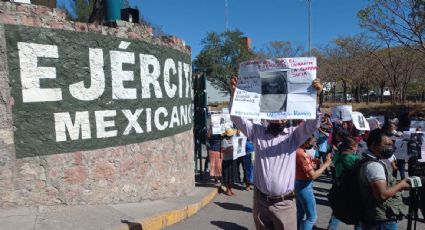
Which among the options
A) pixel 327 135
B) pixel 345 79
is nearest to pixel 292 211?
pixel 327 135

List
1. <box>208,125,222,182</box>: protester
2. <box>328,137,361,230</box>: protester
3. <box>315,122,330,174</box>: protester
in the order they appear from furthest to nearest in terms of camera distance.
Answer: <box>315,122,330,174</box>: protester → <box>208,125,222,182</box>: protester → <box>328,137,361,230</box>: protester

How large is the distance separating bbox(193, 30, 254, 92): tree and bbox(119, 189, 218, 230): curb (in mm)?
49493

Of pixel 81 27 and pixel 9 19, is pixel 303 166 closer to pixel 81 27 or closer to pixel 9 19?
pixel 81 27

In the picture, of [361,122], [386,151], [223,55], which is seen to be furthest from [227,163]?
[223,55]

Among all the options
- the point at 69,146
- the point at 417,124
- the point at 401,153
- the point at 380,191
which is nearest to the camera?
the point at 380,191

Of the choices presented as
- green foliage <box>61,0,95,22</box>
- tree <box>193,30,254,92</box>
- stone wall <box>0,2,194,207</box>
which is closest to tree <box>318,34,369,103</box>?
tree <box>193,30,254,92</box>

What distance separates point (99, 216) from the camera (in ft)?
19.7

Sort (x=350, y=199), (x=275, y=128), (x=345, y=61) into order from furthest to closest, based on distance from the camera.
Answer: (x=345, y=61) < (x=275, y=128) < (x=350, y=199)

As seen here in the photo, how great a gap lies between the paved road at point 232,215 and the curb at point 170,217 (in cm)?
9

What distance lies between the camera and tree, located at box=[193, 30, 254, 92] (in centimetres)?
5706

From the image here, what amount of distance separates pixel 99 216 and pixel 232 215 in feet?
8.72

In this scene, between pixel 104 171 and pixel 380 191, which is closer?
pixel 380 191

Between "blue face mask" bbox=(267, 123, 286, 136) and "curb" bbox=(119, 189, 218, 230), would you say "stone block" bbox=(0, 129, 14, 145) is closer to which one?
"curb" bbox=(119, 189, 218, 230)

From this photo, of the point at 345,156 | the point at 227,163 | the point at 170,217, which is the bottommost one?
the point at 170,217
